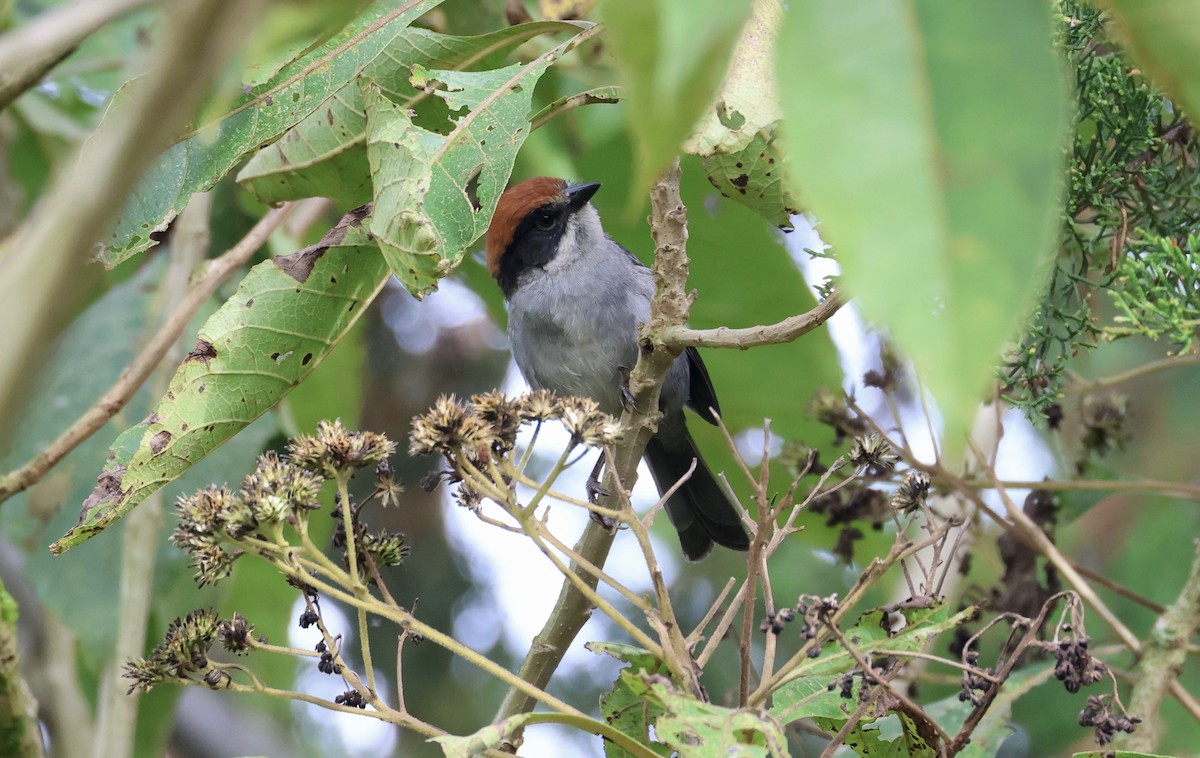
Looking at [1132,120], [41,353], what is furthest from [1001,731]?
[41,353]

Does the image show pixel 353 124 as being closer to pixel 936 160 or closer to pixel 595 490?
pixel 595 490

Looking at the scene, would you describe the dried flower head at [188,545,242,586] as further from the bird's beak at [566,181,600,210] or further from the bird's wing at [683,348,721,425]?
the bird's beak at [566,181,600,210]

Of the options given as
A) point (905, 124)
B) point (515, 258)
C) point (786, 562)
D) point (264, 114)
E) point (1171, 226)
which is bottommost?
point (786, 562)

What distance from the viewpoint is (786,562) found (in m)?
4.63

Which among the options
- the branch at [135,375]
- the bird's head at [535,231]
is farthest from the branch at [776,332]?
the bird's head at [535,231]

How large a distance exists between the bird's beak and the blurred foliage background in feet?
0.59

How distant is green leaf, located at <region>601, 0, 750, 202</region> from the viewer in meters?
0.66

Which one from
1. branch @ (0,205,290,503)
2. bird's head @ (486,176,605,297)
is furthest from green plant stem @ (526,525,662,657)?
bird's head @ (486,176,605,297)

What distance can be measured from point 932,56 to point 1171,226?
Answer: 1627mm

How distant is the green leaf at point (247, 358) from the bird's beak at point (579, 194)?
5.95 ft

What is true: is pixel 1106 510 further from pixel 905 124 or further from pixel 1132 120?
pixel 905 124

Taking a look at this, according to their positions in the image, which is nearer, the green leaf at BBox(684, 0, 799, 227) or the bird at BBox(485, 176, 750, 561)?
the green leaf at BBox(684, 0, 799, 227)

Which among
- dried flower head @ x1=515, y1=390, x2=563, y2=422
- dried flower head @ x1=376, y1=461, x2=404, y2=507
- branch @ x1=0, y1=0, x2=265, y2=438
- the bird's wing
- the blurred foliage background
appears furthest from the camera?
the bird's wing

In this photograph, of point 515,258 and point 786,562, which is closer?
point 515,258
